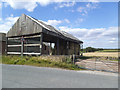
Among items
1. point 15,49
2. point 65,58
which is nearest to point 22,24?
point 15,49

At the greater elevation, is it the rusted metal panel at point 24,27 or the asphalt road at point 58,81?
the rusted metal panel at point 24,27

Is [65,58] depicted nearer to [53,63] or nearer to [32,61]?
[53,63]

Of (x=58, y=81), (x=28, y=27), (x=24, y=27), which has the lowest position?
(x=58, y=81)

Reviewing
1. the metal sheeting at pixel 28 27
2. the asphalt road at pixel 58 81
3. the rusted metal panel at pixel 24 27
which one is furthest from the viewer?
the rusted metal panel at pixel 24 27

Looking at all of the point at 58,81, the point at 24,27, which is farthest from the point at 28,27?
the point at 58,81

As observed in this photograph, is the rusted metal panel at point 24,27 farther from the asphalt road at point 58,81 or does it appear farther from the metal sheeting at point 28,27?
the asphalt road at point 58,81

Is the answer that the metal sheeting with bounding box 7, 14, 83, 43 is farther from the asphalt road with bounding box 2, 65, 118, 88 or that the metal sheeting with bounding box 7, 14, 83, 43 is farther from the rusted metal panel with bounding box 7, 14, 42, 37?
the asphalt road with bounding box 2, 65, 118, 88

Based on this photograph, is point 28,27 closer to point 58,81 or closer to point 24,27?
point 24,27

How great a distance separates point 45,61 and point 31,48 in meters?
10.6

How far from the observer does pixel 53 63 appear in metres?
8.70

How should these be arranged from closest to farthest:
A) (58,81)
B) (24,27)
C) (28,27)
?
(58,81) → (28,27) → (24,27)

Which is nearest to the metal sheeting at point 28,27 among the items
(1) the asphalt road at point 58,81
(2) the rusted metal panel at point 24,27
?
(2) the rusted metal panel at point 24,27

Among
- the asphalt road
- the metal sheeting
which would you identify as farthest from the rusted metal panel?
the asphalt road

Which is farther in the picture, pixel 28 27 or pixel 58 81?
pixel 28 27
